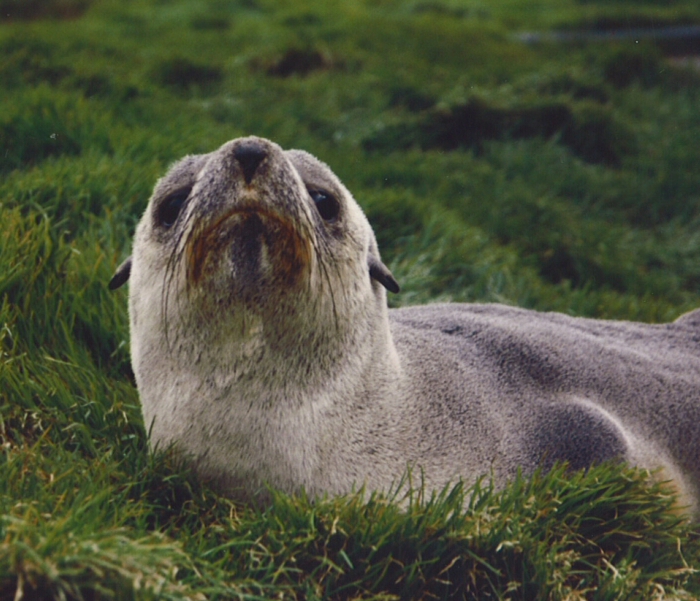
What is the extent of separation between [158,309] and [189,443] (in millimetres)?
474

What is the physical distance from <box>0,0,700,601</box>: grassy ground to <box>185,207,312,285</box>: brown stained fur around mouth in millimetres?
729

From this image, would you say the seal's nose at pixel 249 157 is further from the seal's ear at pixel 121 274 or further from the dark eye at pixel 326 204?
the seal's ear at pixel 121 274

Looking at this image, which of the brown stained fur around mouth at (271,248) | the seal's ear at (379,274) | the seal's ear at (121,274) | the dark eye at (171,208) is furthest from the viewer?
the seal's ear at (121,274)

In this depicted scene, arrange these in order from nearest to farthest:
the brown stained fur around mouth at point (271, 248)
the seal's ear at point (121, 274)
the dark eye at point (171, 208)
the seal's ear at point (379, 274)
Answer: the brown stained fur around mouth at point (271, 248)
the dark eye at point (171, 208)
the seal's ear at point (379, 274)
the seal's ear at point (121, 274)

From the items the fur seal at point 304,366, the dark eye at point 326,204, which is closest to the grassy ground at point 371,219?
the fur seal at point 304,366

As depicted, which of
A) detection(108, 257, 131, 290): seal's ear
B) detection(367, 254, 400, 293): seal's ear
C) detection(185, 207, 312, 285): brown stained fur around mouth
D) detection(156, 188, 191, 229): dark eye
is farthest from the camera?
detection(108, 257, 131, 290): seal's ear

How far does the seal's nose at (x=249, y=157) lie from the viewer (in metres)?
3.04

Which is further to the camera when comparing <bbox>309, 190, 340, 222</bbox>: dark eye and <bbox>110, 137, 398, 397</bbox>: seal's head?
<bbox>309, 190, 340, 222</bbox>: dark eye

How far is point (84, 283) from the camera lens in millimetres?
4703

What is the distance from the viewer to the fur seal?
10.1 ft

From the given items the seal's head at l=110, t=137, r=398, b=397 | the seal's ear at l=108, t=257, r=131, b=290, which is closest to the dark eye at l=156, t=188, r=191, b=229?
the seal's head at l=110, t=137, r=398, b=397

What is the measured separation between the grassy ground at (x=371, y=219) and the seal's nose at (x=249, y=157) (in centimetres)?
104

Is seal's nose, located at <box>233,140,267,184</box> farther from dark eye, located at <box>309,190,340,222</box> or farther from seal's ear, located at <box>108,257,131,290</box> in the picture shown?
seal's ear, located at <box>108,257,131,290</box>

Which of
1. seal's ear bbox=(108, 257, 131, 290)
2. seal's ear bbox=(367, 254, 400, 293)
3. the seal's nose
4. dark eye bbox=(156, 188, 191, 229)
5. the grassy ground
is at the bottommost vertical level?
the grassy ground
